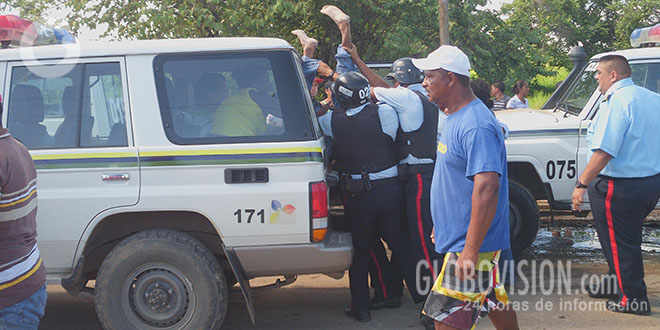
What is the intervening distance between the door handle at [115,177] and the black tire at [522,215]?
11.5ft

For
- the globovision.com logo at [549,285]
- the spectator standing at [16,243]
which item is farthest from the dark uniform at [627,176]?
the spectator standing at [16,243]

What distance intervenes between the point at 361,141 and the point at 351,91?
1.24 ft

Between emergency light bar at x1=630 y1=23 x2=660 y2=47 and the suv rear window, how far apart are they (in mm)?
4115

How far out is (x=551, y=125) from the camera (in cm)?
639

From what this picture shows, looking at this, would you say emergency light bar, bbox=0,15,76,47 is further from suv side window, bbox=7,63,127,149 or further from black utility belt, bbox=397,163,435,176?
black utility belt, bbox=397,163,435,176

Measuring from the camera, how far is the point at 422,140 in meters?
5.18

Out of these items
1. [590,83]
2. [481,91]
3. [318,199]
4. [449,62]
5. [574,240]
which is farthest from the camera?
[574,240]

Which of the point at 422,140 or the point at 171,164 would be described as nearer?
the point at 171,164

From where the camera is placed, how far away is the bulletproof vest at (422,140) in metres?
5.16

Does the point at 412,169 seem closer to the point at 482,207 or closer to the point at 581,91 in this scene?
the point at 482,207

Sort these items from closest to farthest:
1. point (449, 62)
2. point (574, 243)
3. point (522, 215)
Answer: point (449, 62) < point (522, 215) < point (574, 243)

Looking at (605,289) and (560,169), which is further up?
(560,169)

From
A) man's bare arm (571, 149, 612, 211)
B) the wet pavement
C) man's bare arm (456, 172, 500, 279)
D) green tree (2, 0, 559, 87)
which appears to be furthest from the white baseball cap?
green tree (2, 0, 559, 87)

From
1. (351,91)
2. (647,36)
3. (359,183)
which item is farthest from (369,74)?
(647,36)
